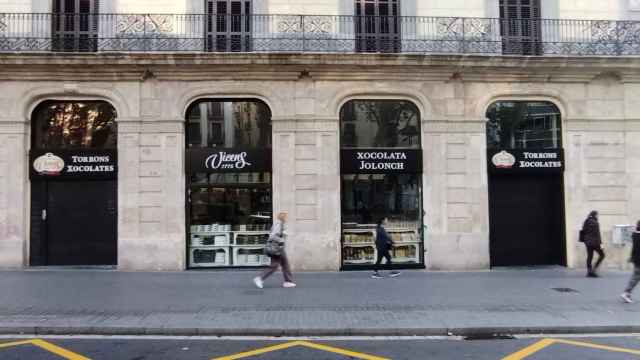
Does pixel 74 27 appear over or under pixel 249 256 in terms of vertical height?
over

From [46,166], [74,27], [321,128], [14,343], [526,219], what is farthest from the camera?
[526,219]

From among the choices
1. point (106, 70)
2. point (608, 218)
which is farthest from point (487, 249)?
point (106, 70)

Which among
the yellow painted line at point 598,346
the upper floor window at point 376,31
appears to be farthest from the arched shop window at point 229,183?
the yellow painted line at point 598,346

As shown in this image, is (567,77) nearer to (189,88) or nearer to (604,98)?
(604,98)

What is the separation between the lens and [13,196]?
1394 cm

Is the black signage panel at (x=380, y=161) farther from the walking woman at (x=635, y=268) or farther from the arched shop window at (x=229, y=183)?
the walking woman at (x=635, y=268)

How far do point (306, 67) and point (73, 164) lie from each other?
6.78 metres

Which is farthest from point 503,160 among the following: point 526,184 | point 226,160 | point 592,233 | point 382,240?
point 226,160

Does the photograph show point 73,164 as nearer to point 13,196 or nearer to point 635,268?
point 13,196

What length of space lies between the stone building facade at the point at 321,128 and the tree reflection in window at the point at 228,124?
334mm

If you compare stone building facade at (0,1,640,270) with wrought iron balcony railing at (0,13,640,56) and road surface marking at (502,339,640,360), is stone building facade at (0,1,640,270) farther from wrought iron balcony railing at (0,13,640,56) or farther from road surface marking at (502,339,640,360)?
road surface marking at (502,339,640,360)

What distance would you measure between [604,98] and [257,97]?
9.69 meters

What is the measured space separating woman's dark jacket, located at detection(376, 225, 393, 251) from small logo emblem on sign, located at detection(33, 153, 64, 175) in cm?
862

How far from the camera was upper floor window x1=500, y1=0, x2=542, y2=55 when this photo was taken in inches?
586
